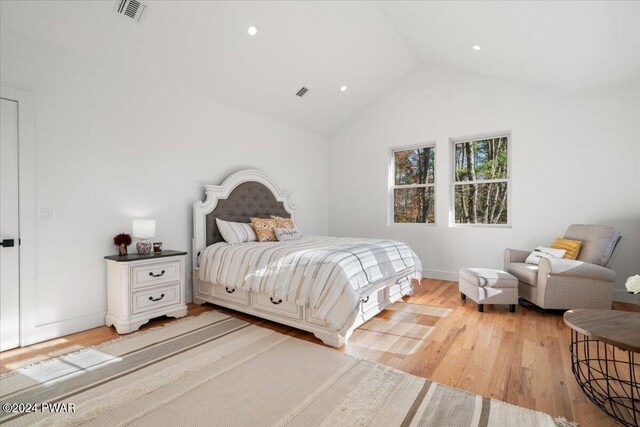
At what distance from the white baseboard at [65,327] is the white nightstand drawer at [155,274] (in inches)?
21.6

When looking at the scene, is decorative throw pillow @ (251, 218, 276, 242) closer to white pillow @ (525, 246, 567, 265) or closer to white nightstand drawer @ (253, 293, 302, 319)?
white nightstand drawer @ (253, 293, 302, 319)

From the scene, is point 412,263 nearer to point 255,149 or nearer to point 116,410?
point 255,149

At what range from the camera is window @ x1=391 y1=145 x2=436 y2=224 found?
5.16 meters

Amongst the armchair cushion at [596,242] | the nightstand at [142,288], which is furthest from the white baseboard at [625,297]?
the nightstand at [142,288]

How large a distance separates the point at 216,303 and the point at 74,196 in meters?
1.71

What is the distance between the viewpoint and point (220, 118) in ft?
13.7

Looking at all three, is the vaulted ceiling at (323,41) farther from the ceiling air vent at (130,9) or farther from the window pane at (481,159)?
the window pane at (481,159)

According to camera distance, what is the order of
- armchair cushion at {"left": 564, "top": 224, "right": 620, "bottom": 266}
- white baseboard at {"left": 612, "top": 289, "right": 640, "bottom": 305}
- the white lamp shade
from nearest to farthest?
the white lamp shade, armchair cushion at {"left": 564, "top": 224, "right": 620, "bottom": 266}, white baseboard at {"left": 612, "top": 289, "right": 640, "bottom": 305}

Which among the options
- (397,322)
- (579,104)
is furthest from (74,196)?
(579,104)

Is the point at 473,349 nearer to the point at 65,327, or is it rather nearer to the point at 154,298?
the point at 154,298

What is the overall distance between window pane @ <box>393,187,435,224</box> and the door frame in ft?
15.5

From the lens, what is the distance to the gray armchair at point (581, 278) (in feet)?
10.1

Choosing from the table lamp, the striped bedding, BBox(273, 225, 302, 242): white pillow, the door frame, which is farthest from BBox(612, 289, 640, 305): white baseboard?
the door frame

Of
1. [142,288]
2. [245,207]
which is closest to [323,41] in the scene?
[245,207]
